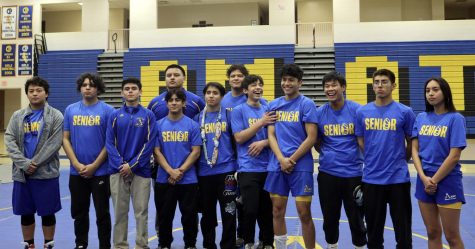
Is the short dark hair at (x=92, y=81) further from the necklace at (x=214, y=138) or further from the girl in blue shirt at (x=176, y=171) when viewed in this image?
the necklace at (x=214, y=138)

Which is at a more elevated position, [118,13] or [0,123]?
[118,13]

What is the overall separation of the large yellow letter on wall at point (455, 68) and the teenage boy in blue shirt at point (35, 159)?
15.5m

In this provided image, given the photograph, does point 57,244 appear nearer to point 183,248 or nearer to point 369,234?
point 183,248

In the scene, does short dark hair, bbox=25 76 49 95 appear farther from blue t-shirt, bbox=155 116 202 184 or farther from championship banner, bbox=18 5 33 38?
championship banner, bbox=18 5 33 38

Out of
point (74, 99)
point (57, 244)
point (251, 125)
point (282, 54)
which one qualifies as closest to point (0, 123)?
point (74, 99)

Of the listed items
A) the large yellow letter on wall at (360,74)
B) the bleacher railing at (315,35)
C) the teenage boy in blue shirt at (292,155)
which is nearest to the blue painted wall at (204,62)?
the bleacher railing at (315,35)

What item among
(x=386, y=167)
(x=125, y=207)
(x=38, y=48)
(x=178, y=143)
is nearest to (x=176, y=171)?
(x=178, y=143)

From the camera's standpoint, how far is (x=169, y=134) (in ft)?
13.0

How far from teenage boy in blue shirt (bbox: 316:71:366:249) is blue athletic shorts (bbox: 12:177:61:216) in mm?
2664

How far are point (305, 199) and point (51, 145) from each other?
258cm

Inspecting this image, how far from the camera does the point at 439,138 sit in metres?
3.09

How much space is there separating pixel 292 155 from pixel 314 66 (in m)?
13.4

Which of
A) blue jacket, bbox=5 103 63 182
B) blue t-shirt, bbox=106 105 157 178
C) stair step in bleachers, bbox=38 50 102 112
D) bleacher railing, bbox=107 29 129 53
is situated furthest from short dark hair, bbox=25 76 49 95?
bleacher railing, bbox=107 29 129 53

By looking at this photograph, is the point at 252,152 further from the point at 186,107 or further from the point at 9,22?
the point at 9,22
